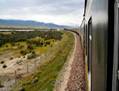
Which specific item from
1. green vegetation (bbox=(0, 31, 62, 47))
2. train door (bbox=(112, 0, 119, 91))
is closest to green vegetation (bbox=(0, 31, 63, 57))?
green vegetation (bbox=(0, 31, 62, 47))

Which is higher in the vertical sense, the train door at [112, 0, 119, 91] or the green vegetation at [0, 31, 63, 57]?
the train door at [112, 0, 119, 91]


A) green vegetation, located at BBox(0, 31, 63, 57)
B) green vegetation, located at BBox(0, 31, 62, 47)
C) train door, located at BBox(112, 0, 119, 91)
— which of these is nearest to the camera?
train door, located at BBox(112, 0, 119, 91)

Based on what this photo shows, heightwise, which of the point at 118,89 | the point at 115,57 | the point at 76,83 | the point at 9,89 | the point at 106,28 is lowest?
the point at 9,89

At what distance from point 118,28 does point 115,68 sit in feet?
1.17

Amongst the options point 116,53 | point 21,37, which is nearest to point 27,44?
point 21,37

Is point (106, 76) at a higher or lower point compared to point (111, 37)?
lower

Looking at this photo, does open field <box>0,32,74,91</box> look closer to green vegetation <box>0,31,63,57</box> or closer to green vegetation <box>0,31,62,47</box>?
green vegetation <box>0,31,63,57</box>

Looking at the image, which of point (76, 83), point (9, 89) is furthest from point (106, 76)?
point (9, 89)

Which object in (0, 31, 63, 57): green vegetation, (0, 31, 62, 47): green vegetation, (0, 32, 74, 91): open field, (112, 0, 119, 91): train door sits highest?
(112, 0, 119, 91): train door

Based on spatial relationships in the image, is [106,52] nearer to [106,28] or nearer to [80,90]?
[106,28]

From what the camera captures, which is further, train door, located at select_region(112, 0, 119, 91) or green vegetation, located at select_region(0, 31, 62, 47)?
green vegetation, located at select_region(0, 31, 62, 47)

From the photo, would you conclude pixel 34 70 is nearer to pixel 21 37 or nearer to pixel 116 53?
pixel 116 53

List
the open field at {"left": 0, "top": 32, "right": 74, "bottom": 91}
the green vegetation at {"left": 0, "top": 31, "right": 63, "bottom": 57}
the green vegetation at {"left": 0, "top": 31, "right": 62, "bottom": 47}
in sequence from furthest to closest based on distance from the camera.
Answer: the green vegetation at {"left": 0, "top": 31, "right": 62, "bottom": 47} < the green vegetation at {"left": 0, "top": 31, "right": 63, "bottom": 57} < the open field at {"left": 0, "top": 32, "right": 74, "bottom": 91}

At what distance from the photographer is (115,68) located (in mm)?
2623
